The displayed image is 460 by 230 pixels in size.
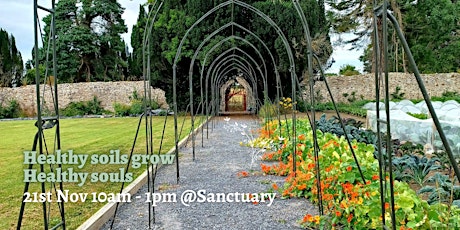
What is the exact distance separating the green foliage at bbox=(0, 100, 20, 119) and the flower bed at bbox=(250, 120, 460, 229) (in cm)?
1958

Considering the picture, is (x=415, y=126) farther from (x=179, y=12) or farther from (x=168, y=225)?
(x=179, y=12)

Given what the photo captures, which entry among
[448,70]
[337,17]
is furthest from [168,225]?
[448,70]

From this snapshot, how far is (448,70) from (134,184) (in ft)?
78.9

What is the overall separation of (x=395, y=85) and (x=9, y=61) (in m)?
22.9

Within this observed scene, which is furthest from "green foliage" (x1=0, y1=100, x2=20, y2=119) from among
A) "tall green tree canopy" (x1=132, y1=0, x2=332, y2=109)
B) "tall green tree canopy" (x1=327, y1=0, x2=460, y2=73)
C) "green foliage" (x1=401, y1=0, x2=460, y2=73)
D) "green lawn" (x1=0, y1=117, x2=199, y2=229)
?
"green foliage" (x1=401, y1=0, x2=460, y2=73)

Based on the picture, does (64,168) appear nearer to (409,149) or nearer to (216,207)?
(216,207)

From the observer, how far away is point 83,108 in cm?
2283

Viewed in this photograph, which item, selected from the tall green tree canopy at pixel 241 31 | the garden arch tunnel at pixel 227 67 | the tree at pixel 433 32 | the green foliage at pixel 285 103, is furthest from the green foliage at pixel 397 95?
→ the garden arch tunnel at pixel 227 67

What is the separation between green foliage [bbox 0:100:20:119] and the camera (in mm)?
21266

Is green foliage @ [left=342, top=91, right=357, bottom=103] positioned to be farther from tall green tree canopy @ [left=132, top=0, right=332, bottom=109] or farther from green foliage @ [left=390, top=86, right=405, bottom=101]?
tall green tree canopy @ [left=132, top=0, right=332, bottom=109]

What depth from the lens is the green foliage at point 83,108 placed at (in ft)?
73.2

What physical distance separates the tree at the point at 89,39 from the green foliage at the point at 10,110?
4277mm

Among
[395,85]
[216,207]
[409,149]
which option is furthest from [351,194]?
[395,85]

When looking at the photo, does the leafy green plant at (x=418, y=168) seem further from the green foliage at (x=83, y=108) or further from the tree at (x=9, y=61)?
the tree at (x=9, y=61)
